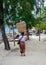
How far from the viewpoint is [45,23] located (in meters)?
58.5

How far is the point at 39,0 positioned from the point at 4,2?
433 cm

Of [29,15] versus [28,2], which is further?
[29,15]

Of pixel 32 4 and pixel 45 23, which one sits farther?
pixel 45 23

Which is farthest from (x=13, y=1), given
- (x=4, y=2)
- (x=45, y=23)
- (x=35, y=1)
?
(x=45, y=23)

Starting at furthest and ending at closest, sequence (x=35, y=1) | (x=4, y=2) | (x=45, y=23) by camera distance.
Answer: (x=45, y=23), (x=35, y=1), (x=4, y=2)

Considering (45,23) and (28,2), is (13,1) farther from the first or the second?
(45,23)

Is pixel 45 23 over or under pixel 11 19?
under

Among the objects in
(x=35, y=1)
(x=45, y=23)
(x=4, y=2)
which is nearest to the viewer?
A: (x=4, y=2)

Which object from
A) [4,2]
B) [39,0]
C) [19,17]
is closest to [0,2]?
[4,2]

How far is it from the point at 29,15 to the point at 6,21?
2.51 meters

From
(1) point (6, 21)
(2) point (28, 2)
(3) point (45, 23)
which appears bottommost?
(3) point (45, 23)

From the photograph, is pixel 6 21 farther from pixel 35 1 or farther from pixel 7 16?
pixel 35 1

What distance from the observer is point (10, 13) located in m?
26.9

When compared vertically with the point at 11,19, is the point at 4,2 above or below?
→ above
